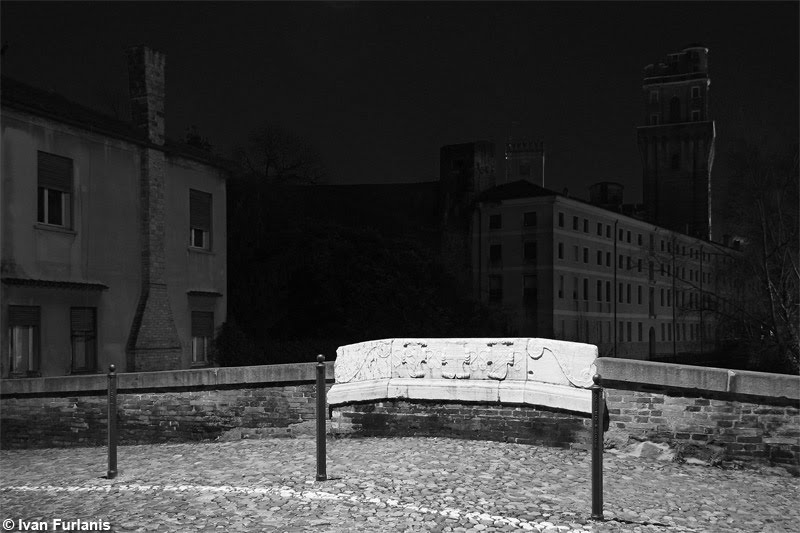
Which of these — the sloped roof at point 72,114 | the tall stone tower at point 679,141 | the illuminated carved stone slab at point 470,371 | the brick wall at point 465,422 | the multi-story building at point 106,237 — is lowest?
the brick wall at point 465,422

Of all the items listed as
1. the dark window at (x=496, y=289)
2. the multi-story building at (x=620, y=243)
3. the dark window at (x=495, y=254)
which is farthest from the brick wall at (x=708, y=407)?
the dark window at (x=496, y=289)

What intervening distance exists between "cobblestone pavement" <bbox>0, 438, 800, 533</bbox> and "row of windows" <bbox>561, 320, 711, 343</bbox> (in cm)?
4343

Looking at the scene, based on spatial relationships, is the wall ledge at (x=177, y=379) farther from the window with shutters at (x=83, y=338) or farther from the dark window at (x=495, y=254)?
the dark window at (x=495, y=254)

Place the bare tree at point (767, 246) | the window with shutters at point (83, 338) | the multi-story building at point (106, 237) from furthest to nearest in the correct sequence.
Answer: the bare tree at point (767, 246)
the window with shutters at point (83, 338)
the multi-story building at point (106, 237)

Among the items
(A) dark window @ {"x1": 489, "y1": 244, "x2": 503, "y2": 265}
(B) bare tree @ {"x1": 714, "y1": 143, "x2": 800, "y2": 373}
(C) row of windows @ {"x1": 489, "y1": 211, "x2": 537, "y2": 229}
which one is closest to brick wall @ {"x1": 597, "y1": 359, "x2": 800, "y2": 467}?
(B) bare tree @ {"x1": 714, "y1": 143, "x2": 800, "y2": 373}


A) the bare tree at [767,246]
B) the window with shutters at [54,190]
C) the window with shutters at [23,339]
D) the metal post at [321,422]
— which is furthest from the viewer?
the bare tree at [767,246]

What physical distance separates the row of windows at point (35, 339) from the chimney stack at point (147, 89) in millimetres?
5593

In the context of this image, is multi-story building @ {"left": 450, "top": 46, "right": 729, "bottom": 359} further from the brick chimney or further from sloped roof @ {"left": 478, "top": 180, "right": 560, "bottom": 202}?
the brick chimney

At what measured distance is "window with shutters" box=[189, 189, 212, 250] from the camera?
2373 cm

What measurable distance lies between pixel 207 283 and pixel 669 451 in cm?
1791

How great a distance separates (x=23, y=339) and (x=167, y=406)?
786cm

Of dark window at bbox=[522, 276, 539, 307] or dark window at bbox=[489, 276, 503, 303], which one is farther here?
dark window at bbox=[489, 276, 503, 303]

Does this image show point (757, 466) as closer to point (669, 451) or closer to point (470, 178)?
point (669, 451)

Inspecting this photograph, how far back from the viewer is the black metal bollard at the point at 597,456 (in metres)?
6.32
